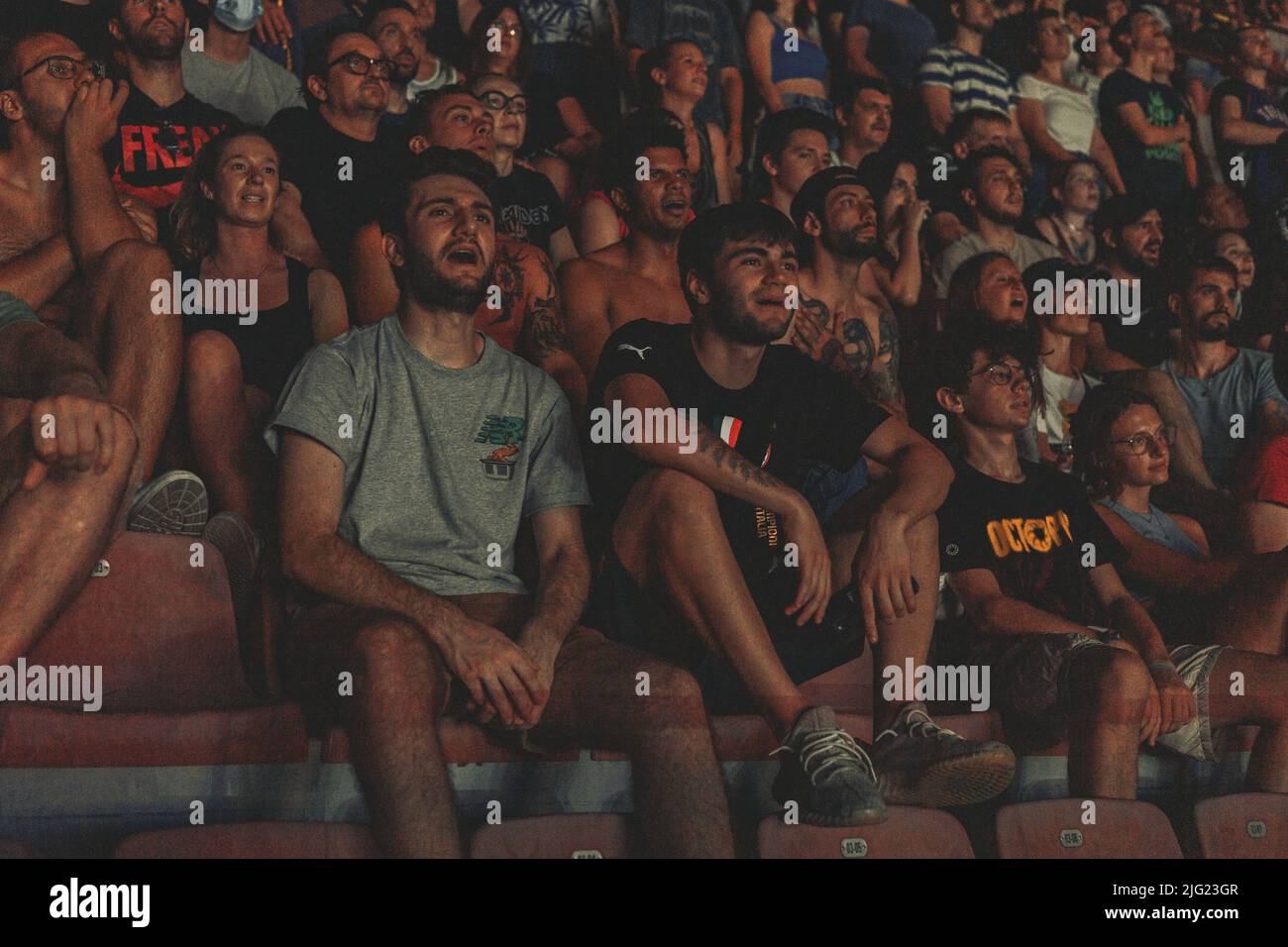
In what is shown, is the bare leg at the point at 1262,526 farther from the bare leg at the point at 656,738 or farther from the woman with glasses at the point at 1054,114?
the bare leg at the point at 656,738

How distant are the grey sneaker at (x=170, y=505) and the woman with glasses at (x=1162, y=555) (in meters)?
2.85

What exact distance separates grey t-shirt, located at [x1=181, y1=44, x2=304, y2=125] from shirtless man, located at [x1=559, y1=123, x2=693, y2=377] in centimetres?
105

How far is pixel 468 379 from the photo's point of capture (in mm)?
4062

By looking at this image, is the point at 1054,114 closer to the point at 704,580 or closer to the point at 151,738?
the point at 704,580

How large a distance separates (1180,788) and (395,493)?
8.33 ft

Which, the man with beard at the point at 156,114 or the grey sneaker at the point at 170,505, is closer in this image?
the grey sneaker at the point at 170,505

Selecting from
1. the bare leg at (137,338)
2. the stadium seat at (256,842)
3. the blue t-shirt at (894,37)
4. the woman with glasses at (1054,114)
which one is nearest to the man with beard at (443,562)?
the stadium seat at (256,842)

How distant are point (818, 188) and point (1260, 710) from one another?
2.24 meters

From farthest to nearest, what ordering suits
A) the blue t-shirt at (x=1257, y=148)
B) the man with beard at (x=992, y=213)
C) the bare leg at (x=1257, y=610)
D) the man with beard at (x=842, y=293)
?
1. the blue t-shirt at (x=1257, y=148)
2. the man with beard at (x=992, y=213)
3. the man with beard at (x=842, y=293)
4. the bare leg at (x=1257, y=610)

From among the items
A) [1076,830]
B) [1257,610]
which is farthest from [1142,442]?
[1076,830]

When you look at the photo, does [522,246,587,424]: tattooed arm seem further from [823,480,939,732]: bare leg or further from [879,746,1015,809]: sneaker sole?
[879,746,1015,809]: sneaker sole

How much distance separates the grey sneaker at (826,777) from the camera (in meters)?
3.87
